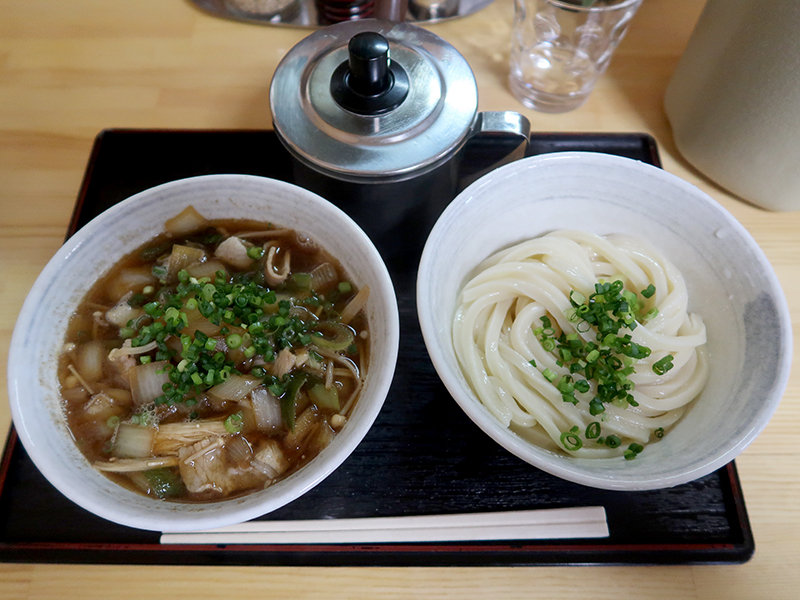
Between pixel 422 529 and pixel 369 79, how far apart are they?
4.14 feet

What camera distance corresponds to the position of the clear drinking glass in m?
1.99

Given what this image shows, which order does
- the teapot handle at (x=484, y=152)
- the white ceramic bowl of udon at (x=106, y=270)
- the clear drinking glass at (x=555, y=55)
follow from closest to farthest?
the white ceramic bowl of udon at (x=106, y=270) → the teapot handle at (x=484, y=152) → the clear drinking glass at (x=555, y=55)

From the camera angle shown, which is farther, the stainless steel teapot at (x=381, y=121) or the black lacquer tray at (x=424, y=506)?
the stainless steel teapot at (x=381, y=121)

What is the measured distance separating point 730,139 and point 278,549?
6.32ft

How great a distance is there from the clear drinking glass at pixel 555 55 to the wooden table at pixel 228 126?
6cm

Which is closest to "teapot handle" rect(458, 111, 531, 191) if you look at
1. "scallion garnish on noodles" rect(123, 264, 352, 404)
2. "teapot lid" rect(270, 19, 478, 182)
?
"teapot lid" rect(270, 19, 478, 182)

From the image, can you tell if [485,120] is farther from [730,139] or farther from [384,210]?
[730,139]

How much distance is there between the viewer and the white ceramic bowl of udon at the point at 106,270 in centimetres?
108

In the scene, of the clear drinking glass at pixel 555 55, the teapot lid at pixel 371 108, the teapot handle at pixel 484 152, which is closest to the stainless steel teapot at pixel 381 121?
the teapot lid at pixel 371 108

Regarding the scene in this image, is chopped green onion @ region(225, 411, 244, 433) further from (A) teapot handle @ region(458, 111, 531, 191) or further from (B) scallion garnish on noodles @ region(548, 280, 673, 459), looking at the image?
(A) teapot handle @ region(458, 111, 531, 191)

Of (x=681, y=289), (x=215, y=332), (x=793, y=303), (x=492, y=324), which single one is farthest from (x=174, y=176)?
(x=793, y=303)

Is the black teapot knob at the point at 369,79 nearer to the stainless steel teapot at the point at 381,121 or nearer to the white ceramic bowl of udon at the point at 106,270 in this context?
the stainless steel teapot at the point at 381,121

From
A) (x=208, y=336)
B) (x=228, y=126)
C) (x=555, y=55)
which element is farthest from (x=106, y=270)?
(x=555, y=55)

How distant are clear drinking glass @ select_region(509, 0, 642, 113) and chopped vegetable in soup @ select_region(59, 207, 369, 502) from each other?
126cm
